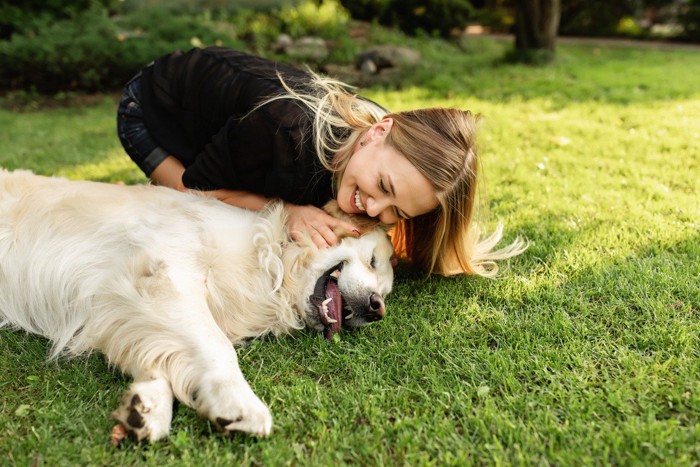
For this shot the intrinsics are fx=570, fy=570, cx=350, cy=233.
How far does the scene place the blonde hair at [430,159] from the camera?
9.38 ft

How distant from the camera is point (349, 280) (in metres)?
2.88

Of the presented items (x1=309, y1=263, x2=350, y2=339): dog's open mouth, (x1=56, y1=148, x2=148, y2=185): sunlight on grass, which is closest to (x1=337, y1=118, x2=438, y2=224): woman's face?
(x1=309, y1=263, x2=350, y2=339): dog's open mouth

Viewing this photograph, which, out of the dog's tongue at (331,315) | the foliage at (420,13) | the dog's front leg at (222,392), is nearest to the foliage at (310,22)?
the foliage at (420,13)

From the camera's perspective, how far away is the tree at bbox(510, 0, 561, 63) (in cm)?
1001

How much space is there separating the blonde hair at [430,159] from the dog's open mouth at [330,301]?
0.53 m

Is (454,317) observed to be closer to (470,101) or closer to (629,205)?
(629,205)

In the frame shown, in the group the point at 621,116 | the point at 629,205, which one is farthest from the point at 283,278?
the point at 621,116

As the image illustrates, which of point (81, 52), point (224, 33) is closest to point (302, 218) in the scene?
point (81, 52)

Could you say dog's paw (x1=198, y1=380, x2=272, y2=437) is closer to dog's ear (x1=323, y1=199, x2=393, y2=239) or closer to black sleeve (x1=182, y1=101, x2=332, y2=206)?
dog's ear (x1=323, y1=199, x2=393, y2=239)

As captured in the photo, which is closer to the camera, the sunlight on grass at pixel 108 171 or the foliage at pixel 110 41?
the sunlight on grass at pixel 108 171

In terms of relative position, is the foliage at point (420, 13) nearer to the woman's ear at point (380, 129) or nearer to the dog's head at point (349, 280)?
the woman's ear at point (380, 129)

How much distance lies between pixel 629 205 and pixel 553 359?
2079 millimetres

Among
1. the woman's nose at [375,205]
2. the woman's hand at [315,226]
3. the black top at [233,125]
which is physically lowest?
the woman's hand at [315,226]

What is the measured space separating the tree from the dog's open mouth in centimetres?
853
